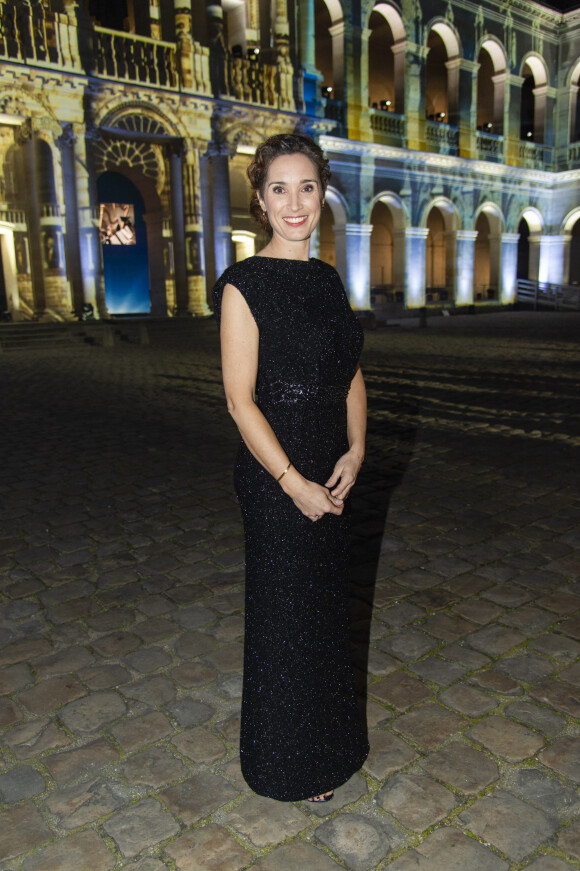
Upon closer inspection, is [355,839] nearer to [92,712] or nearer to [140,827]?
[140,827]

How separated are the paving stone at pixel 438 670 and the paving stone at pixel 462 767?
16.4 inches

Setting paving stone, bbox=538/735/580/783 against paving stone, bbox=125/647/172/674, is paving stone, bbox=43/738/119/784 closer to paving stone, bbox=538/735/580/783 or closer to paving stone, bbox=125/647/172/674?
paving stone, bbox=125/647/172/674

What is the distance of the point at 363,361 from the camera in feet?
45.1

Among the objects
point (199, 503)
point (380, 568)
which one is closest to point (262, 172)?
point (380, 568)

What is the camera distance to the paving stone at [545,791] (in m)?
2.14

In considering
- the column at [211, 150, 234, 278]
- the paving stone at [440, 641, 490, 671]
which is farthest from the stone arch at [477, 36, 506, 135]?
the paving stone at [440, 641, 490, 671]

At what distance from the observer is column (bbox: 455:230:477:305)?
30062 mm

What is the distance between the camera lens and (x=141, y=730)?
8.48 ft

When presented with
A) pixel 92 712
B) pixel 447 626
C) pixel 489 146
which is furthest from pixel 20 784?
pixel 489 146

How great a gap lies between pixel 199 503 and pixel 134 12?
2204cm

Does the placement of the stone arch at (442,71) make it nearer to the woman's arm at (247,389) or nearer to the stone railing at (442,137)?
the stone railing at (442,137)

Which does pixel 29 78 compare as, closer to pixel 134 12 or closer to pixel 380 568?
pixel 134 12

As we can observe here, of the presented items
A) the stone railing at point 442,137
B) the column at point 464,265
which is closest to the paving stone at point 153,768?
the stone railing at point 442,137

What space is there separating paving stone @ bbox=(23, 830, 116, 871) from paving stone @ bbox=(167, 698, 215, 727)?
601 millimetres
